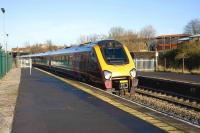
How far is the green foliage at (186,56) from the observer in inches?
1720

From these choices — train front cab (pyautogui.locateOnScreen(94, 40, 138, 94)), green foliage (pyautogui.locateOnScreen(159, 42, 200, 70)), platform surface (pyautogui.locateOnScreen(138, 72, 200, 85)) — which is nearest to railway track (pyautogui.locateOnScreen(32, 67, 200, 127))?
train front cab (pyautogui.locateOnScreen(94, 40, 138, 94))

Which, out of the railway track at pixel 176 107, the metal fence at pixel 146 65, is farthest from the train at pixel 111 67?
the metal fence at pixel 146 65

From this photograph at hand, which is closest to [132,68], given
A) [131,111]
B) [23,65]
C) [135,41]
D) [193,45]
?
[131,111]

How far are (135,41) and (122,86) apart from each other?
82669 mm

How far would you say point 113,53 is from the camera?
20.8 metres

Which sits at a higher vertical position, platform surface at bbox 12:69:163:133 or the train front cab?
the train front cab

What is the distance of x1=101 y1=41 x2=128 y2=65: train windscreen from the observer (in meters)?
20.3

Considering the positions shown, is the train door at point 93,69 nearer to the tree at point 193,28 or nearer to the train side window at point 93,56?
the train side window at point 93,56

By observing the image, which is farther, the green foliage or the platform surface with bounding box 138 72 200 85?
the green foliage

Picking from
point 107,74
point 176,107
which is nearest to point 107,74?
point 107,74

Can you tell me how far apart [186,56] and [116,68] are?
27654 millimetres

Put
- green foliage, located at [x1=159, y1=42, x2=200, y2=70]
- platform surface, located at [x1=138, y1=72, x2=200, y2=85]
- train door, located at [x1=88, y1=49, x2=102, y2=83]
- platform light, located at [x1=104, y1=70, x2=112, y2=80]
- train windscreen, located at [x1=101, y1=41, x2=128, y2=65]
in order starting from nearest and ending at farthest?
1. platform light, located at [x1=104, y1=70, x2=112, y2=80]
2. train windscreen, located at [x1=101, y1=41, x2=128, y2=65]
3. train door, located at [x1=88, y1=49, x2=102, y2=83]
4. platform surface, located at [x1=138, y1=72, x2=200, y2=85]
5. green foliage, located at [x1=159, y1=42, x2=200, y2=70]

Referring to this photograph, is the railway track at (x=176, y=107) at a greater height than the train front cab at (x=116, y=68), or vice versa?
the train front cab at (x=116, y=68)

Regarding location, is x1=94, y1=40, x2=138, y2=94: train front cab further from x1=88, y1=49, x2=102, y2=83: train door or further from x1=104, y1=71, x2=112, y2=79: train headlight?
x1=88, y1=49, x2=102, y2=83: train door
